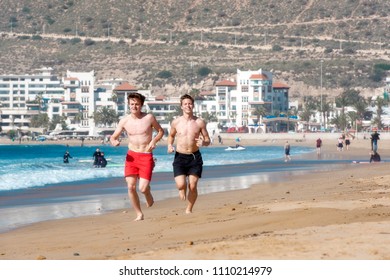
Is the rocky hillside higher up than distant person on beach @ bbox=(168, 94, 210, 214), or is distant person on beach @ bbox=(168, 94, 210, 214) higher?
the rocky hillside

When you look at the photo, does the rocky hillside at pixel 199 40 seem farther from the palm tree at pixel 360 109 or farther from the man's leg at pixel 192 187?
the man's leg at pixel 192 187

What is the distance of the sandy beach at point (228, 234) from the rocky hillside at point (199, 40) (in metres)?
143

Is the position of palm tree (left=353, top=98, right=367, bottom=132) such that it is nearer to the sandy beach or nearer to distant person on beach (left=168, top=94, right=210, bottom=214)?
the sandy beach

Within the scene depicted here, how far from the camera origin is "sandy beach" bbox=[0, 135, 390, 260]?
32.8ft

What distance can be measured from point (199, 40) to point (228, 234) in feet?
548

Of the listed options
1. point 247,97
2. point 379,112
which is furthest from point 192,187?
point 247,97

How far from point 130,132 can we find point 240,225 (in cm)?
215

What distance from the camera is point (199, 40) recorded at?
178750 mm

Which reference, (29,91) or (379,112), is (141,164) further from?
(29,91)

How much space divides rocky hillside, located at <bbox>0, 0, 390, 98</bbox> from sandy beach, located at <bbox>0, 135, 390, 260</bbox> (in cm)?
14349

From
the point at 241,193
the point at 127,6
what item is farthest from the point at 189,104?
the point at 127,6

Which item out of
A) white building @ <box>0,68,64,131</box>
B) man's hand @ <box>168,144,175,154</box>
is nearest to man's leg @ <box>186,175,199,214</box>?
man's hand @ <box>168,144,175,154</box>

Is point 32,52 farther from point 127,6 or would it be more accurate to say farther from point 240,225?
point 240,225

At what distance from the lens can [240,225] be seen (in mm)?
13453
